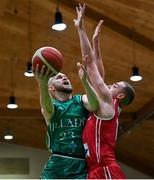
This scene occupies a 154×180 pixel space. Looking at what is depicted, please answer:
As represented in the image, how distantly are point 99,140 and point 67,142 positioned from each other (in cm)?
24

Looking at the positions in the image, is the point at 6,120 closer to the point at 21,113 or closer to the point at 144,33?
the point at 21,113

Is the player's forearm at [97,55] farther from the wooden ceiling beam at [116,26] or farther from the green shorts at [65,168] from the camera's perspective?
the wooden ceiling beam at [116,26]

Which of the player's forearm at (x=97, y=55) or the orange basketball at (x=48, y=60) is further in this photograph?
the player's forearm at (x=97, y=55)

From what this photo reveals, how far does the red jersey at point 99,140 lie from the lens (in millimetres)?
3963

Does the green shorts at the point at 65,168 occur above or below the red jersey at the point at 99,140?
below

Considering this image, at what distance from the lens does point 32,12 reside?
10.1 meters

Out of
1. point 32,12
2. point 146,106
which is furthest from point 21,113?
point 32,12

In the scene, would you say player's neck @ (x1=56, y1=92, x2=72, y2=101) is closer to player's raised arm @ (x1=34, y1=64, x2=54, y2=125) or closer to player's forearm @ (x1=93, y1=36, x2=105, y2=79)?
player's raised arm @ (x1=34, y1=64, x2=54, y2=125)

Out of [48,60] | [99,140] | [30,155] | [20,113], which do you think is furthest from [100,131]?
[30,155]

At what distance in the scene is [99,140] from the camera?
158 inches

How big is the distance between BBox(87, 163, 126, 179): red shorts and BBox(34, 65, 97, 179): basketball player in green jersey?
0.24 ft

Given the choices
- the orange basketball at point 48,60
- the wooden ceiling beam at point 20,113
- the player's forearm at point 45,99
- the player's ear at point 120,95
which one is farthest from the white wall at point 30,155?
the orange basketball at point 48,60

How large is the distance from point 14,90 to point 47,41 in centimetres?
288

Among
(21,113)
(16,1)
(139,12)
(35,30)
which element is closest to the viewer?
(139,12)
